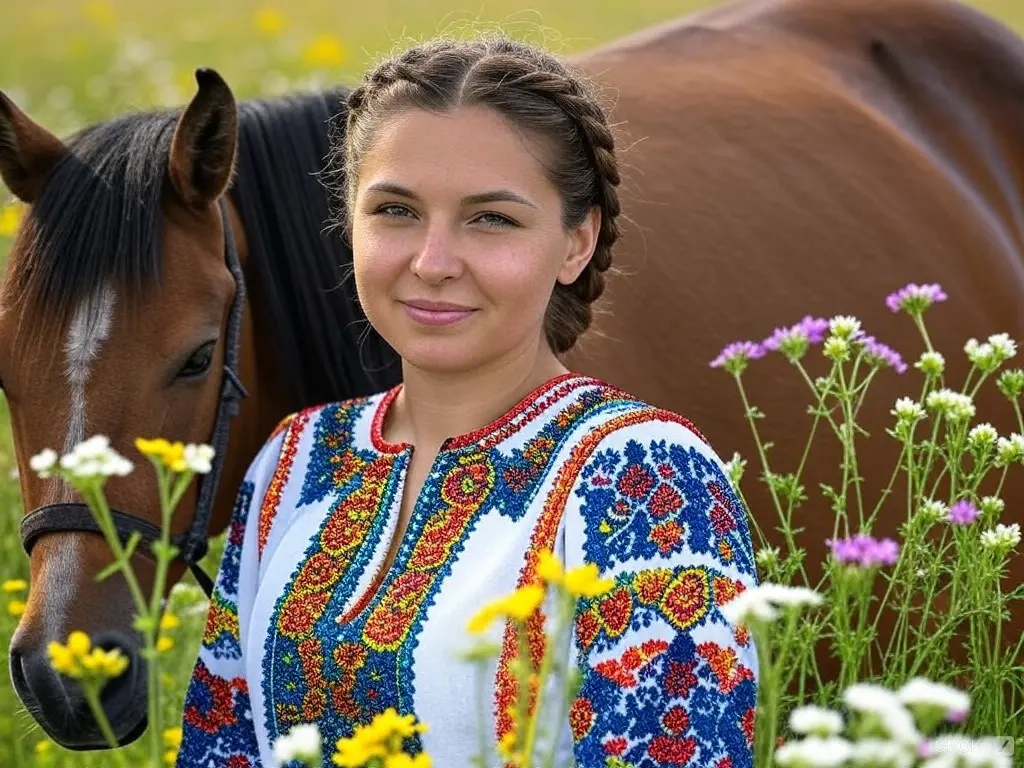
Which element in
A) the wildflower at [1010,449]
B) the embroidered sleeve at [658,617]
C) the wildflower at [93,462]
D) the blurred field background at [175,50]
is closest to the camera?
the wildflower at [93,462]

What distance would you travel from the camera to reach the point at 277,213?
3094 millimetres

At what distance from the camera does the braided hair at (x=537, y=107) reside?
7.27 feet

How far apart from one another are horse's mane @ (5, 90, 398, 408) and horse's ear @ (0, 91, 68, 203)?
36 mm

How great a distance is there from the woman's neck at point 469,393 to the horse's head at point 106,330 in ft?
1.50

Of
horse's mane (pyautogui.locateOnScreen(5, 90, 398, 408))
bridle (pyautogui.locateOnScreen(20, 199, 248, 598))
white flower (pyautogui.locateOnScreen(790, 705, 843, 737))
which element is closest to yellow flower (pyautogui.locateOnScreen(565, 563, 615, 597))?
white flower (pyautogui.locateOnScreen(790, 705, 843, 737))

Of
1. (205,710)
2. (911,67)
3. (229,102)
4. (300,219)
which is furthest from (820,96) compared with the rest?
(205,710)

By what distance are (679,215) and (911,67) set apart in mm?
1269

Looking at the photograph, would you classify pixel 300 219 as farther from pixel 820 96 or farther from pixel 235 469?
pixel 820 96

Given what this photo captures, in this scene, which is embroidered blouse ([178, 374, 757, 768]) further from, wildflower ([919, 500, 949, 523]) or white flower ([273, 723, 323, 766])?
white flower ([273, 723, 323, 766])

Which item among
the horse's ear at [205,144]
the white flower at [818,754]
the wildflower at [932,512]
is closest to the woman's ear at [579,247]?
the wildflower at [932,512]

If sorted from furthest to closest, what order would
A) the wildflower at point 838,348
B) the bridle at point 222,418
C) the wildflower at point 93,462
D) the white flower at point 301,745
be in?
the bridle at point 222,418 < the wildflower at point 838,348 < the wildflower at point 93,462 < the white flower at point 301,745

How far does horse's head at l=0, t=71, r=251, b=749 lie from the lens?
7.80 feet

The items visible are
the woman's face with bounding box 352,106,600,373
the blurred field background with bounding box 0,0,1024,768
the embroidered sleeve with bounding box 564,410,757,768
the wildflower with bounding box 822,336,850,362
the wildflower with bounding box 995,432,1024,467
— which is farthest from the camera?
the blurred field background with bounding box 0,0,1024,768

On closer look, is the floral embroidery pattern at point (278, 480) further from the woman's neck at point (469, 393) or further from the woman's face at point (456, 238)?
the woman's face at point (456, 238)
